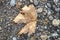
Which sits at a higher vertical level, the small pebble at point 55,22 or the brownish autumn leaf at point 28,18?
the brownish autumn leaf at point 28,18

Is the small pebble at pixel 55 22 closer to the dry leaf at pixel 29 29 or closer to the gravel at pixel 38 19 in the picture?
the gravel at pixel 38 19

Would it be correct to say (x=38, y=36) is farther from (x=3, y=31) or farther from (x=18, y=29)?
(x=3, y=31)

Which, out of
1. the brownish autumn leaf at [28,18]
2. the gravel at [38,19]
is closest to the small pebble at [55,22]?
the gravel at [38,19]

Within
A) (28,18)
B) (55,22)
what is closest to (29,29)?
(28,18)

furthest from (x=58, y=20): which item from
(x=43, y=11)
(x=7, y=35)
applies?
(x=7, y=35)

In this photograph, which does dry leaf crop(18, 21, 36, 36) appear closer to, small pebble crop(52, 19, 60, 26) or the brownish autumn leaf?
the brownish autumn leaf

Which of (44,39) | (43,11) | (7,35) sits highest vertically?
(43,11)

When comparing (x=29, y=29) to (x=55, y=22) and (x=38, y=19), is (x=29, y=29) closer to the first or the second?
(x=38, y=19)

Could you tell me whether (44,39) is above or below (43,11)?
below

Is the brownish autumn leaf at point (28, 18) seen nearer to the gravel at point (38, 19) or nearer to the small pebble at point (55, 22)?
the gravel at point (38, 19)

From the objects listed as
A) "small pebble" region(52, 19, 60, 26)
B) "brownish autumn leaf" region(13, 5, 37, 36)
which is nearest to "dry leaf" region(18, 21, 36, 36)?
"brownish autumn leaf" region(13, 5, 37, 36)
